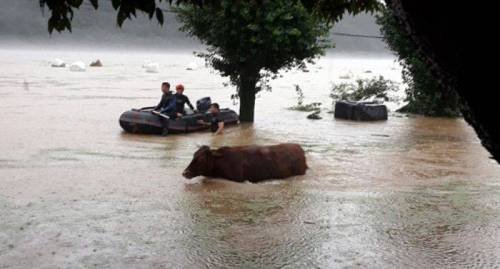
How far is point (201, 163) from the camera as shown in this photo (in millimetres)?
8656

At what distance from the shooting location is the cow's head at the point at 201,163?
28.4 ft

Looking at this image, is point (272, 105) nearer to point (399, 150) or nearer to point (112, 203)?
point (399, 150)

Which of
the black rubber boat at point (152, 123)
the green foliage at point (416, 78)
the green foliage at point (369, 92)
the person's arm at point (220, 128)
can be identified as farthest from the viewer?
the green foliage at point (369, 92)

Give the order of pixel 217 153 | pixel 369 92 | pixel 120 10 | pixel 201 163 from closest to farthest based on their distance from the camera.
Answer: pixel 120 10
pixel 201 163
pixel 217 153
pixel 369 92

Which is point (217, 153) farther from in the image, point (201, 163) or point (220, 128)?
point (220, 128)

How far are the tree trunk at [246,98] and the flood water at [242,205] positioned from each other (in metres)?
2.30

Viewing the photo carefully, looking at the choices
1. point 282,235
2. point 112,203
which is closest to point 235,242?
point 282,235

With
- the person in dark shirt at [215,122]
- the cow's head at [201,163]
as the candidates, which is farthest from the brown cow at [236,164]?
the person in dark shirt at [215,122]

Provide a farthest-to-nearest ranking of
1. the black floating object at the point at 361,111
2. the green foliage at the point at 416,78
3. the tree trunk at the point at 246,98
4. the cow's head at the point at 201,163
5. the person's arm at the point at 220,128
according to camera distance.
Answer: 1. the green foliage at the point at 416,78
2. the black floating object at the point at 361,111
3. the tree trunk at the point at 246,98
4. the person's arm at the point at 220,128
5. the cow's head at the point at 201,163

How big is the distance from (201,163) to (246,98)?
8.33m

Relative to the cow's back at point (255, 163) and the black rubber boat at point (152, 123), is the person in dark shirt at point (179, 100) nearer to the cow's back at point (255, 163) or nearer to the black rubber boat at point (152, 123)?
the black rubber boat at point (152, 123)

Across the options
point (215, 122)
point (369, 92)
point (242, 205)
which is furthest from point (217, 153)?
point (369, 92)

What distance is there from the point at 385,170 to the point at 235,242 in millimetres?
4905

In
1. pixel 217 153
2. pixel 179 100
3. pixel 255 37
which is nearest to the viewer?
pixel 217 153
